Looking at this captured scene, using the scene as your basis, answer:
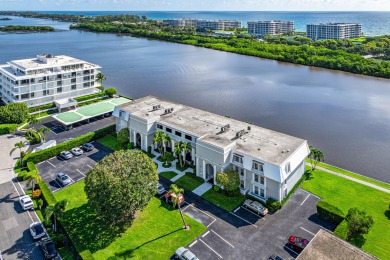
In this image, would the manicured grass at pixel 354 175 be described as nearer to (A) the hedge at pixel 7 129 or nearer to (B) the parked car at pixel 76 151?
(B) the parked car at pixel 76 151

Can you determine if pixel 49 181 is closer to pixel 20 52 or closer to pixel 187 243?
pixel 187 243

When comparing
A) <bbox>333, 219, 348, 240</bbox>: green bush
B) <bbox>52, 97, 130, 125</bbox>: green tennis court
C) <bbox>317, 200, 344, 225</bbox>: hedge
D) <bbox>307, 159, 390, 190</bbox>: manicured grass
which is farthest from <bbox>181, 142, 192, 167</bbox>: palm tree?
<bbox>52, 97, 130, 125</bbox>: green tennis court

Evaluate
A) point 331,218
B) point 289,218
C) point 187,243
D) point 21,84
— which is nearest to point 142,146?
point 187,243

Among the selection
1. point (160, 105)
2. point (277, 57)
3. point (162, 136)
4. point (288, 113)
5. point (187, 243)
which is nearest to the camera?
point (187, 243)

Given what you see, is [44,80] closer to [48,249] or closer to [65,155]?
[65,155]

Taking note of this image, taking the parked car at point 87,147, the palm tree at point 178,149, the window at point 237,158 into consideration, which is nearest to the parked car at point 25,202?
the parked car at point 87,147

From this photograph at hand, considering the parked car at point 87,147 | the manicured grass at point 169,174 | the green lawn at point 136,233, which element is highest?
the parked car at point 87,147
